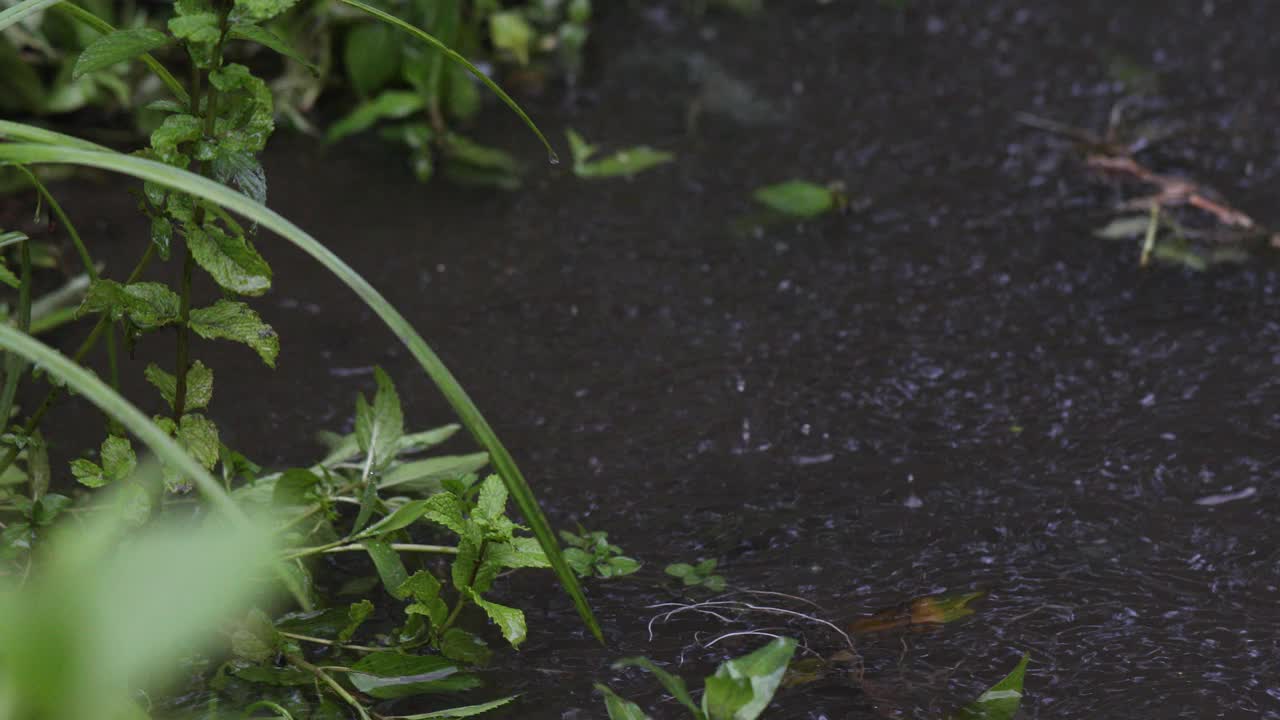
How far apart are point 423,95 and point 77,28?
656mm

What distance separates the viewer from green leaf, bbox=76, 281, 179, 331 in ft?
3.17

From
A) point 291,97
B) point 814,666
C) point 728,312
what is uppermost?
point 291,97

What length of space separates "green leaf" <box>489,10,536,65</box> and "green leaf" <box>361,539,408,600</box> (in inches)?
63.5

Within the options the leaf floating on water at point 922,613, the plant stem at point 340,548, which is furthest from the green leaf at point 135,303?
the leaf floating on water at point 922,613

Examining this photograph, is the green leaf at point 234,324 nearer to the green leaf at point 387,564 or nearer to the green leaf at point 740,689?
the green leaf at point 387,564

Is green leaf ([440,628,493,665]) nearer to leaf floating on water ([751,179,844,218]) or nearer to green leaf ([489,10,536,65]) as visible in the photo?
leaf floating on water ([751,179,844,218])

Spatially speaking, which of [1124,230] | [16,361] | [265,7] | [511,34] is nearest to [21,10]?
[265,7]

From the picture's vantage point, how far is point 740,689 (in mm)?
841

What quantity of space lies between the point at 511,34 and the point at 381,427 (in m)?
1.47

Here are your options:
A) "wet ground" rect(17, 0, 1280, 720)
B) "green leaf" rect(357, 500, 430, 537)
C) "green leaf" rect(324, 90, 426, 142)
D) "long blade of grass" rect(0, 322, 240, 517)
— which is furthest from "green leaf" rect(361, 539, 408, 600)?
"green leaf" rect(324, 90, 426, 142)

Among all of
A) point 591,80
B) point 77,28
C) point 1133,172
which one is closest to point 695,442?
point 1133,172

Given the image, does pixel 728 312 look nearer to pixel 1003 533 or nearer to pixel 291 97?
pixel 1003 533

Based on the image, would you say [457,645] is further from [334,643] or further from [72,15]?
[72,15]

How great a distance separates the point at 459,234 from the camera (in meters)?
1.89
